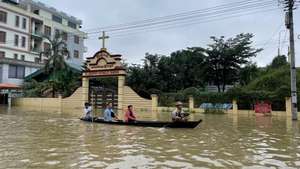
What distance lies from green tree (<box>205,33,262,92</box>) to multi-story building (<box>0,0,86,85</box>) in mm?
21207

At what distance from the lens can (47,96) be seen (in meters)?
41.3

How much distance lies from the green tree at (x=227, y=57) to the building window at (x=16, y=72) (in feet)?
84.6

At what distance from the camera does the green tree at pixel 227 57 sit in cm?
3553

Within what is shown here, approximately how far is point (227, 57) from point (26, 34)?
35804 mm

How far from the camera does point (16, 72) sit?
45938 millimetres

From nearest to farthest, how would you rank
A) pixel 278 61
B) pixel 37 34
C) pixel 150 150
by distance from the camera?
pixel 150 150 → pixel 278 61 → pixel 37 34

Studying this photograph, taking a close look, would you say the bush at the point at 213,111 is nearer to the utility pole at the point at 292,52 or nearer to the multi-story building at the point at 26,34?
the utility pole at the point at 292,52

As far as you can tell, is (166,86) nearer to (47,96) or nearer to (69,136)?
(47,96)

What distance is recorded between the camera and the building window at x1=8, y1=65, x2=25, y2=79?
45094 mm

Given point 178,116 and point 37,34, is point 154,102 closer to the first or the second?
point 178,116

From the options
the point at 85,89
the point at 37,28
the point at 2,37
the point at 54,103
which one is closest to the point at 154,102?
the point at 85,89

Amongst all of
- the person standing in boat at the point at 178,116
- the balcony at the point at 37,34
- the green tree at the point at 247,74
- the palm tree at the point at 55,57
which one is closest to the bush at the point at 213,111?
the green tree at the point at 247,74

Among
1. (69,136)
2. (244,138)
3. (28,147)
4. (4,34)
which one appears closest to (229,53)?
(244,138)

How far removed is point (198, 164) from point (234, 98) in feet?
68.8
